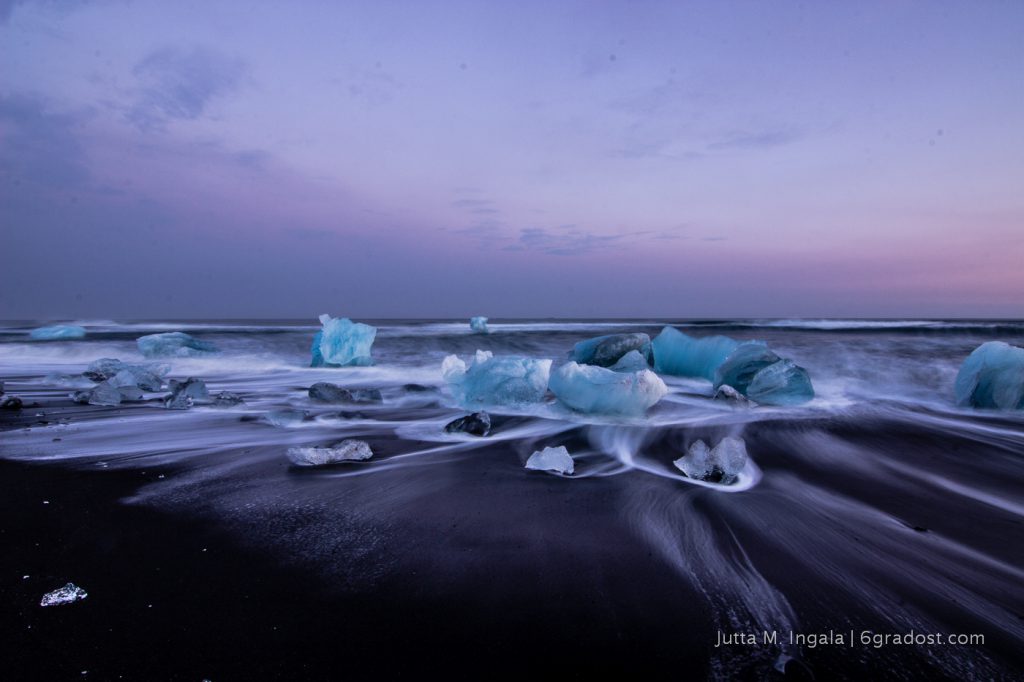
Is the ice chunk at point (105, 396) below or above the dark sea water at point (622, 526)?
above

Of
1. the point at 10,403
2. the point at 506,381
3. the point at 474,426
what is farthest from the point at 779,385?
the point at 10,403

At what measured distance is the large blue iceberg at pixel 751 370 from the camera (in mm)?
5535

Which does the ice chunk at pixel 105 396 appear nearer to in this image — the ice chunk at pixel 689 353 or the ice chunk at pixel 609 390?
the ice chunk at pixel 609 390

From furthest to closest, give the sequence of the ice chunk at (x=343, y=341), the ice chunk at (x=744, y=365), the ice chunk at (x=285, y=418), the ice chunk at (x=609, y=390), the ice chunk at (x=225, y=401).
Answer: the ice chunk at (x=343, y=341) → the ice chunk at (x=744, y=365) → the ice chunk at (x=225, y=401) → the ice chunk at (x=609, y=390) → the ice chunk at (x=285, y=418)

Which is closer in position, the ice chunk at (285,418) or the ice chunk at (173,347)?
the ice chunk at (285,418)

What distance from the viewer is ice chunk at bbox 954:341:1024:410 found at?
5.23m

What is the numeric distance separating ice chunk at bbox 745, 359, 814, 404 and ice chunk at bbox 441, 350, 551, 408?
7.51 ft

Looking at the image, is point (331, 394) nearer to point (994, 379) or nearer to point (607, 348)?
point (607, 348)

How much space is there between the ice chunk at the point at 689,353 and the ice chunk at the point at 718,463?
4.14 m

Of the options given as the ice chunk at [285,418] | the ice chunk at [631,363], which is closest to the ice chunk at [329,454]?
the ice chunk at [285,418]

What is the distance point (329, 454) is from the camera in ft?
10.3

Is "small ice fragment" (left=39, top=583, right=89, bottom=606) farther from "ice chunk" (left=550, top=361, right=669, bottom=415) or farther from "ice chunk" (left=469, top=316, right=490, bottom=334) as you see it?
"ice chunk" (left=469, top=316, right=490, bottom=334)

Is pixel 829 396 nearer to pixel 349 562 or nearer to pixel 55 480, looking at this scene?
pixel 349 562

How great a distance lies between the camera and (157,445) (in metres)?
3.57
